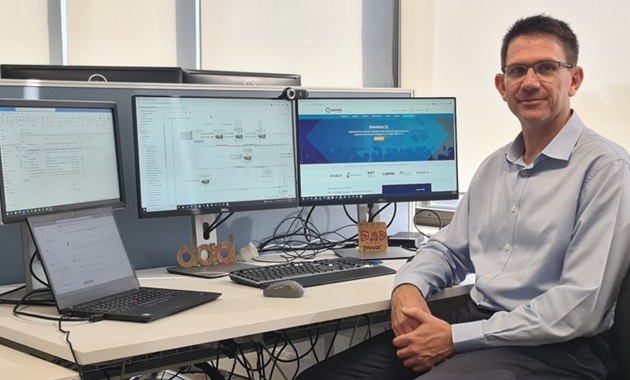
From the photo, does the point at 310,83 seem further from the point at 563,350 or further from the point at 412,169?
the point at 563,350

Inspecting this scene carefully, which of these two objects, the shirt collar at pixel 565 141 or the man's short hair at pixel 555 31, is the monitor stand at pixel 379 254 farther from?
the man's short hair at pixel 555 31

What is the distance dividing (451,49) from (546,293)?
208cm

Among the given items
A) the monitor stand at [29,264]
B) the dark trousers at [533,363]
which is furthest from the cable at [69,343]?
the dark trousers at [533,363]

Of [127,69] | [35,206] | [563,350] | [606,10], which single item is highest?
[606,10]

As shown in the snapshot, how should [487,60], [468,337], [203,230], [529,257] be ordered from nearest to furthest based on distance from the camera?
[468,337]
[529,257]
[203,230]
[487,60]

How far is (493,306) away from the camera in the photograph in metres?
1.95

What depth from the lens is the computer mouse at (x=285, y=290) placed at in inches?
75.9

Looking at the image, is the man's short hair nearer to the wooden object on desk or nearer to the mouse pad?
the wooden object on desk

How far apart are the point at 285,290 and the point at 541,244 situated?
2.06ft

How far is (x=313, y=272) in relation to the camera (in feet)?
7.18

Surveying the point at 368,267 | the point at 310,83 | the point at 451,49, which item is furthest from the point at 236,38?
the point at 368,267

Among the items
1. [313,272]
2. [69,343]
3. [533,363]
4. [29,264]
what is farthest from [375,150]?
[69,343]

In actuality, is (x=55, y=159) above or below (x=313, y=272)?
above

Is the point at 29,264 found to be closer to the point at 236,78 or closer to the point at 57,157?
the point at 57,157
